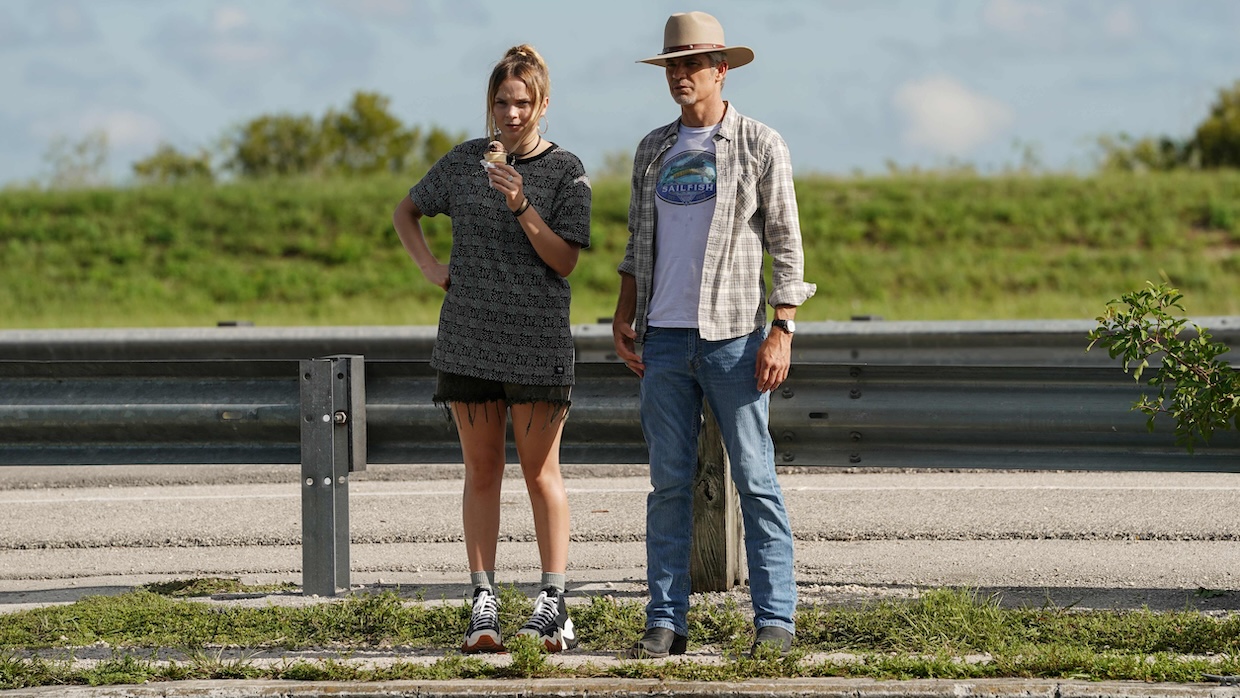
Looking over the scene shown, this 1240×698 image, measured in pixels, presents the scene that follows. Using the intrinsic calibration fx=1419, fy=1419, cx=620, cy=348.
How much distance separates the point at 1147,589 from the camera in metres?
5.36

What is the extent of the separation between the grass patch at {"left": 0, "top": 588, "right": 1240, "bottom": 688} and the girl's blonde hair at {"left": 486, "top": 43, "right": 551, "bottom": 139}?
5.45 feet

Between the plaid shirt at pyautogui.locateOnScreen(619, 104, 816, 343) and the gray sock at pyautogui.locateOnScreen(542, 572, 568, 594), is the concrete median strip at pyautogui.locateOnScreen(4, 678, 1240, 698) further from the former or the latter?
the plaid shirt at pyautogui.locateOnScreen(619, 104, 816, 343)

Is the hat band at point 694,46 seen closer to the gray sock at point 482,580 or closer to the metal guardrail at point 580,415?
the metal guardrail at point 580,415

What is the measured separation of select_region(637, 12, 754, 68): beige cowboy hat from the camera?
14.4 ft

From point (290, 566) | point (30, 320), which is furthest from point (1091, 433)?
point (30, 320)

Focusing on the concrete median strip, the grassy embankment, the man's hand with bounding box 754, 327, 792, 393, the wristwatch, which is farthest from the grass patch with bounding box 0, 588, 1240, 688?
the grassy embankment

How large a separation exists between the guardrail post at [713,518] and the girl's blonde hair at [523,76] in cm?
129

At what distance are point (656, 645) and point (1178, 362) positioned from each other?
2114 mm

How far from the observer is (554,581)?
4.68m

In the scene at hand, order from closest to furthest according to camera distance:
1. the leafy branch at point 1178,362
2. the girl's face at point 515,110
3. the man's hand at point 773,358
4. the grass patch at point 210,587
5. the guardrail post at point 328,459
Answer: the man's hand at point 773,358 < the girl's face at point 515,110 < the leafy branch at point 1178,362 < the guardrail post at point 328,459 < the grass patch at point 210,587

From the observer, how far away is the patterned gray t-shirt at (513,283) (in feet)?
15.0

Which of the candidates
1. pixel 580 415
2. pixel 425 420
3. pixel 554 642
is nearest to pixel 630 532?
pixel 580 415

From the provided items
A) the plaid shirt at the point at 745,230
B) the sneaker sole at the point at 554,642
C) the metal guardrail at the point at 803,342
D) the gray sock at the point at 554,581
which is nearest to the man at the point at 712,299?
the plaid shirt at the point at 745,230

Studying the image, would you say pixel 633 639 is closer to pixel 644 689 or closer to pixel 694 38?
pixel 644 689
